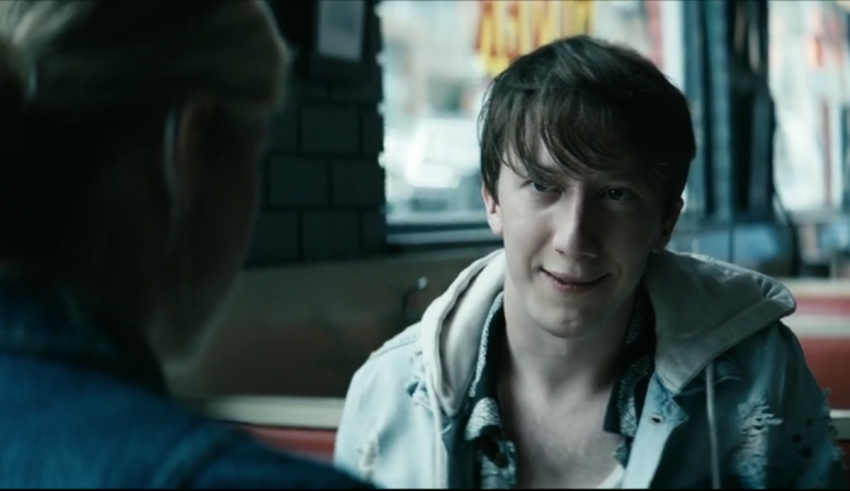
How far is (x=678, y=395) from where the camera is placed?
686 millimetres

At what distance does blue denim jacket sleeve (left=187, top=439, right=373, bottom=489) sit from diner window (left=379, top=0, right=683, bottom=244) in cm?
26

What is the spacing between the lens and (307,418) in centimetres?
66

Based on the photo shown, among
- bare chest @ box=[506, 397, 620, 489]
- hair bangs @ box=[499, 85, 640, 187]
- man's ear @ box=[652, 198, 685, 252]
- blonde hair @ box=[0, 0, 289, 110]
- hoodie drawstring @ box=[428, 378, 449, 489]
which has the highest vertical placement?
blonde hair @ box=[0, 0, 289, 110]

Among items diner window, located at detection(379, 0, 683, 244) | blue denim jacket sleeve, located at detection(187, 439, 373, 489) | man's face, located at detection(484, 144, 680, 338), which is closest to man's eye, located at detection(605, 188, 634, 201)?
man's face, located at detection(484, 144, 680, 338)

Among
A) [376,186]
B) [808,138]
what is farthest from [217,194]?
[808,138]

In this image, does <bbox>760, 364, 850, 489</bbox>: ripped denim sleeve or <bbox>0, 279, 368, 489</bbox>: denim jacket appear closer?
<bbox>0, 279, 368, 489</bbox>: denim jacket

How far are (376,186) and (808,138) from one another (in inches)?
53.2

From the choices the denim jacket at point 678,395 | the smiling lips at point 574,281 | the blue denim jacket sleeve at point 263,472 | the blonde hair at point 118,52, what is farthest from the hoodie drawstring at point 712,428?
the blonde hair at point 118,52

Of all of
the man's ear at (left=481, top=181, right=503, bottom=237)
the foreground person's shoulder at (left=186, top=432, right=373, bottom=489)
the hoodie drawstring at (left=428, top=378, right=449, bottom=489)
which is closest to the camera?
the foreground person's shoulder at (left=186, top=432, right=373, bottom=489)

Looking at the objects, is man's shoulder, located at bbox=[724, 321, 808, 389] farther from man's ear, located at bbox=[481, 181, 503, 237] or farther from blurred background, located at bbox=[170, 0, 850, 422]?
man's ear, located at bbox=[481, 181, 503, 237]

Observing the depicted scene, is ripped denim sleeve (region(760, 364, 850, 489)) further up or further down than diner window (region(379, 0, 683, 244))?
further down

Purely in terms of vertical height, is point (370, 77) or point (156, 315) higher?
point (370, 77)

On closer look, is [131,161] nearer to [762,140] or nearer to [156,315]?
[156,315]

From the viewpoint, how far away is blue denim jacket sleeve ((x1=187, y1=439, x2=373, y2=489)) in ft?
1.37
